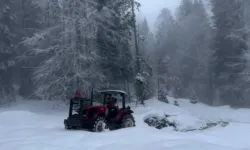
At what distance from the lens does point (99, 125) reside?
43.5 ft

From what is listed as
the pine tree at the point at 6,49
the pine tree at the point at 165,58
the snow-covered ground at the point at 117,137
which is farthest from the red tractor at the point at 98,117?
the pine tree at the point at 165,58

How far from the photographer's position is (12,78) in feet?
108

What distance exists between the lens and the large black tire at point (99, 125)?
1302cm

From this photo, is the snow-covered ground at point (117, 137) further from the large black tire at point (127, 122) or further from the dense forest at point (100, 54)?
the dense forest at point (100, 54)

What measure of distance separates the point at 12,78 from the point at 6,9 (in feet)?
24.0

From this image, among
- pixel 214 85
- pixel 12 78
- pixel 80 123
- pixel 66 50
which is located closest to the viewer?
pixel 80 123

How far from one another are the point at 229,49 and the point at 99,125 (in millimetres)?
28437

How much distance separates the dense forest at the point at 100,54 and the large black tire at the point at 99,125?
4.64 meters

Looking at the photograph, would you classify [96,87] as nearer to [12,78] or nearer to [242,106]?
[12,78]

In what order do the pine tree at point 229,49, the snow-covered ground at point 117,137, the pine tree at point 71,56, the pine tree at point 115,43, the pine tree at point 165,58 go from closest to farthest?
the snow-covered ground at point 117,137 → the pine tree at point 71,56 → the pine tree at point 115,43 → the pine tree at point 229,49 → the pine tree at point 165,58

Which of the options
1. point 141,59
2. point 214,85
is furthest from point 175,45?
point 141,59

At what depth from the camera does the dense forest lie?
73.6 feet

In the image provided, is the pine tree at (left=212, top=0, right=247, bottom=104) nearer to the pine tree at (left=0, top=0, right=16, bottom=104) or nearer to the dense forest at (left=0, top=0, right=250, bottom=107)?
the dense forest at (left=0, top=0, right=250, bottom=107)

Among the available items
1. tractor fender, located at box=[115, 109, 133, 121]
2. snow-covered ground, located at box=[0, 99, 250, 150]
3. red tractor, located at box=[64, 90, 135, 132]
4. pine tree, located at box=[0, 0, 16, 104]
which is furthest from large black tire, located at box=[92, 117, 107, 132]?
pine tree, located at box=[0, 0, 16, 104]
